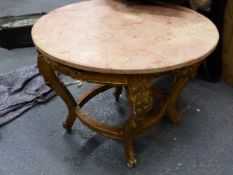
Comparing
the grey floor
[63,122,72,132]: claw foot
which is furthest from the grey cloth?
[63,122,72,132]: claw foot

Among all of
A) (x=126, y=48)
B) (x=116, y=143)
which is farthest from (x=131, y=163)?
A: (x=126, y=48)

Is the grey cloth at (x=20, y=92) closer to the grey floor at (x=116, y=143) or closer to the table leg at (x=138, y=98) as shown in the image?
the grey floor at (x=116, y=143)

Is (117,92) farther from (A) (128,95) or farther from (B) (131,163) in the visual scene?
(A) (128,95)

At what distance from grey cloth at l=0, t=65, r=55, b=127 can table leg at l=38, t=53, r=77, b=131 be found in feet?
1.01

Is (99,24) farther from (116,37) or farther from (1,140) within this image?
(1,140)

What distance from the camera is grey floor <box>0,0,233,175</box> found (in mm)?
1273

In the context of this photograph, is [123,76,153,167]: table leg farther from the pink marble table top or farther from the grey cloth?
the grey cloth

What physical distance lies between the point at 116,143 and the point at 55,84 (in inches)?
15.6

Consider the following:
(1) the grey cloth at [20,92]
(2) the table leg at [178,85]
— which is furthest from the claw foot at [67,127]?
(2) the table leg at [178,85]

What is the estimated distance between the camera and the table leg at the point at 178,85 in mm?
1117

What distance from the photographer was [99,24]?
3.86 ft

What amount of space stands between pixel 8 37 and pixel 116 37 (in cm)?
127

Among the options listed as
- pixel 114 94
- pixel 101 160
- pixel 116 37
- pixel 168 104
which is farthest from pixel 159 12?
pixel 101 160

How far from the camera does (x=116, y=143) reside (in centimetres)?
139
